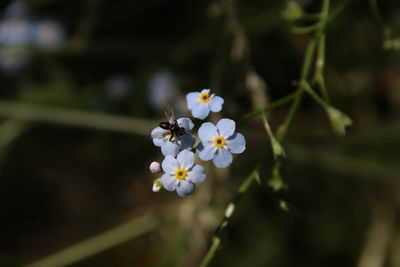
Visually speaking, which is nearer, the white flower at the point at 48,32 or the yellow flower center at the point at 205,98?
the yellow flower center at the point at 205,98

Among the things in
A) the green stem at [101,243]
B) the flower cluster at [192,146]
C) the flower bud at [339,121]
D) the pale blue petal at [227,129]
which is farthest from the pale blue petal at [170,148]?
the green stem at [101,243]

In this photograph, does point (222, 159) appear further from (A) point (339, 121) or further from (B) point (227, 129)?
(A) point (339, 121)

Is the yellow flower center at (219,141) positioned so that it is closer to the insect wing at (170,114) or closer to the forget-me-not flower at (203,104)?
→ the forget-me-not flower at (203,104)

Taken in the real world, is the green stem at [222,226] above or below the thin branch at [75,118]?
below

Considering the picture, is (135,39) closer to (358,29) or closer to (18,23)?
(18,23)

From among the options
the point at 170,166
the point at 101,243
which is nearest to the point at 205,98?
the point at 170,166

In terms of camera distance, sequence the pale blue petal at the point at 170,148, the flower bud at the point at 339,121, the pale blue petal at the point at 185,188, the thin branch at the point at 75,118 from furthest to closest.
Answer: the thin branch at the point at 75,118 < the flower bud at the point at 339,121 < the pale blue petal at the point at 170,148 < the pale blue petal at the point at 185,188

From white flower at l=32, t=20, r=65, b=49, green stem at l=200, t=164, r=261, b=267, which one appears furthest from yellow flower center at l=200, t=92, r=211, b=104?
white flower at l=32, t=20, r=65, b=49

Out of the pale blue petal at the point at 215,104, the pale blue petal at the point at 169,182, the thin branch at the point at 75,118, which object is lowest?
the pale blue petal at the point at 169,182
